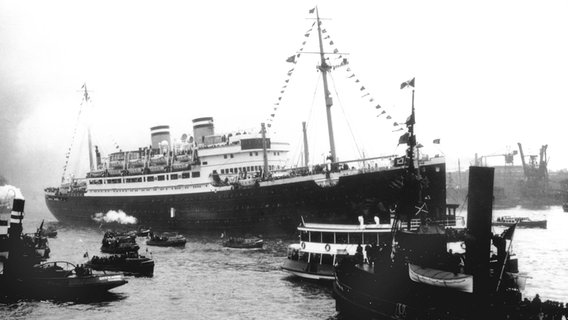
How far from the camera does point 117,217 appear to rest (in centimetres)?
7806

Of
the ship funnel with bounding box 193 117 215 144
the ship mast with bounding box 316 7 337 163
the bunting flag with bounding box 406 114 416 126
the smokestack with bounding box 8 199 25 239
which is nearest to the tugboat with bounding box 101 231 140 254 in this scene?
the smokestack with bounding box 8 199 25 239

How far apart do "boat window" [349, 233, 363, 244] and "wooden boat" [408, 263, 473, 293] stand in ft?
32.7

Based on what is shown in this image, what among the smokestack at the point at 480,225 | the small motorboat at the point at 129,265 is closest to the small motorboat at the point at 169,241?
the small motorboat at the point at 129,265

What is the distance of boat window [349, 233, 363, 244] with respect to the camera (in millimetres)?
30125

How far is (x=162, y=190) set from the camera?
2825 inches

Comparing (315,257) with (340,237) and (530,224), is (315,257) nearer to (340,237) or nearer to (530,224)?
(340,237)

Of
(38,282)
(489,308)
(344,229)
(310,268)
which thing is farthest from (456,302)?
(38,282)

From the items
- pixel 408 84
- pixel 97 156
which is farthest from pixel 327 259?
pixel 97 156

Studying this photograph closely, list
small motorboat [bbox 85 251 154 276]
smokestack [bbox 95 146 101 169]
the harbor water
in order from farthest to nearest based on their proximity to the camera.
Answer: smokestack [bbox 95 146 101 169] → small motorboat [bbox 85 251 154 276] → the harbor water

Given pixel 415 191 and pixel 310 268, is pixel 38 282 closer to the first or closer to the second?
pixel 310 268

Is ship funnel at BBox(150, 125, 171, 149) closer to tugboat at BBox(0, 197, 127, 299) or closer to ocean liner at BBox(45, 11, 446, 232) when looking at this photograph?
ocean liner at BBox(45, 11, 446, 232)

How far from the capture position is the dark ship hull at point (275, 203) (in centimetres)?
4569

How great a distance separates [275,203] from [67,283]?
2761cm

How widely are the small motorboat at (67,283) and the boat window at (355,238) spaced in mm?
13281
